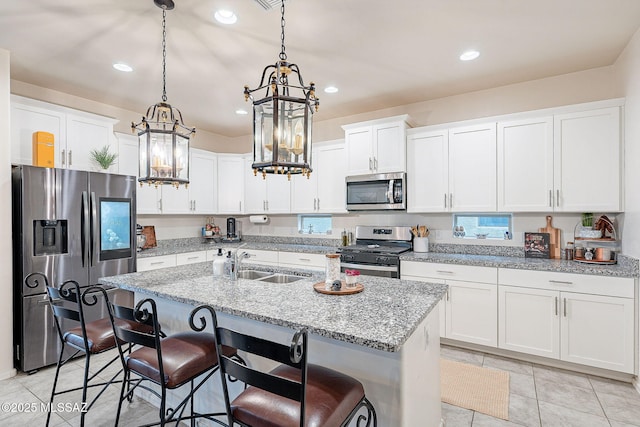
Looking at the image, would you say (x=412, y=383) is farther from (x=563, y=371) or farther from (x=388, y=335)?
(x=563, y=371)

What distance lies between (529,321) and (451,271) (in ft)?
2.53

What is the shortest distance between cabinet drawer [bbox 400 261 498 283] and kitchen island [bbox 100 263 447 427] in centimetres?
134

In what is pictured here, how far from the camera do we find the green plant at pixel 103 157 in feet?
12.1

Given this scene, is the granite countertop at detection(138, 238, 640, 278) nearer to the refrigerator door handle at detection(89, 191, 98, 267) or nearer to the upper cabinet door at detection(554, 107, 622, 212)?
the upper cabinet door at detection(554, 107, 622, 212)

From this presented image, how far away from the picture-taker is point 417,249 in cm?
395

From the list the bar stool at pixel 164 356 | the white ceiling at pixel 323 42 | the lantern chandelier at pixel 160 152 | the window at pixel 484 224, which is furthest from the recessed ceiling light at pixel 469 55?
the bar stool at pixel 164 356

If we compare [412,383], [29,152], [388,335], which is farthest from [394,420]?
[29,152]

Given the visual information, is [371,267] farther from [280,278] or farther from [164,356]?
[164,356]

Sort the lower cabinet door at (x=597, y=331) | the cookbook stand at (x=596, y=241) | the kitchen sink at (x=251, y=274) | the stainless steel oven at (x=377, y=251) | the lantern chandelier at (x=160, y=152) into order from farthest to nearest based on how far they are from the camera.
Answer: the stainless steel oven at (x=377, y=251) < the cookbook stand at (x=596, y=241) < the kitchen sink at (x=251, y=274) < the lower cabinet door at (x=597, y=331) < the lantern chandelier at (x=160, y=152)

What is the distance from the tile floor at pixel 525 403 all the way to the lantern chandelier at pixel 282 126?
77.9 inches

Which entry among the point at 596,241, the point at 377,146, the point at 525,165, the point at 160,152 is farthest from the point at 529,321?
the point at 160,152

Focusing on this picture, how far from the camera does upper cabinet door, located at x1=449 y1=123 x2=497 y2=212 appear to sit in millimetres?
3453

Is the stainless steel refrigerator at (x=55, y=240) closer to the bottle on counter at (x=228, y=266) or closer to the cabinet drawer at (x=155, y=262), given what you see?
the cabinet drawer at (x=155, y=262)

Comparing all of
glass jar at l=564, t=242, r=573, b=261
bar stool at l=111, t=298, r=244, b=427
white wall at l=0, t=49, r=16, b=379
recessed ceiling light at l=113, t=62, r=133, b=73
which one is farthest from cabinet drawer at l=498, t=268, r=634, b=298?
white wall at l=0, t=49, r=16, b=379
